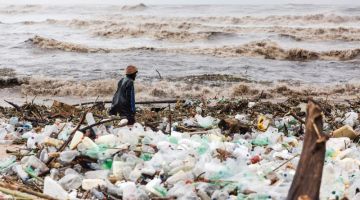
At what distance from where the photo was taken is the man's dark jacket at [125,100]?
7023 millimetres

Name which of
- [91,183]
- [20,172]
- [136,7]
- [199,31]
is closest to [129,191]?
[91,183]

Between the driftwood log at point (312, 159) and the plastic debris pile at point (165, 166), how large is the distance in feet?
3.36

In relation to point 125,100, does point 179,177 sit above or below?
above

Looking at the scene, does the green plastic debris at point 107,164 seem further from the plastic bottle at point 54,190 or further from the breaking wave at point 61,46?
the breaking wave at point 61,46

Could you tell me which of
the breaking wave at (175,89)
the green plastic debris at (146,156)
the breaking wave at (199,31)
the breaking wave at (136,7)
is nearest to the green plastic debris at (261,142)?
the green plastic debris at (146,156)

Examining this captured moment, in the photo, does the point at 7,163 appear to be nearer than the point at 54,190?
No

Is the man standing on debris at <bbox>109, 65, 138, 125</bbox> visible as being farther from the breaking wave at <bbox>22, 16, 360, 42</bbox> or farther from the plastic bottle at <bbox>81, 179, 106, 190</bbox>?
the breaking wave at <bbox>22, 16, 360, 42</bbox>

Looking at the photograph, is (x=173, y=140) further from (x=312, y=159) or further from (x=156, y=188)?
(x=312, y=159)

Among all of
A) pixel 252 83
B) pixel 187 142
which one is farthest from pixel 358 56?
pixel 187 142

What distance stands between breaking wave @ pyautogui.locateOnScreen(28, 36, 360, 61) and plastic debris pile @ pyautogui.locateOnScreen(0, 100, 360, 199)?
47.2 ft

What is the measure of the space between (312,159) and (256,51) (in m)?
17.9

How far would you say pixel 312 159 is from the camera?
7.98 feet

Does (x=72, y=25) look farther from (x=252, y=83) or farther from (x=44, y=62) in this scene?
(x=252, y=83)

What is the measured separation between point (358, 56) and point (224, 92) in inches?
380
